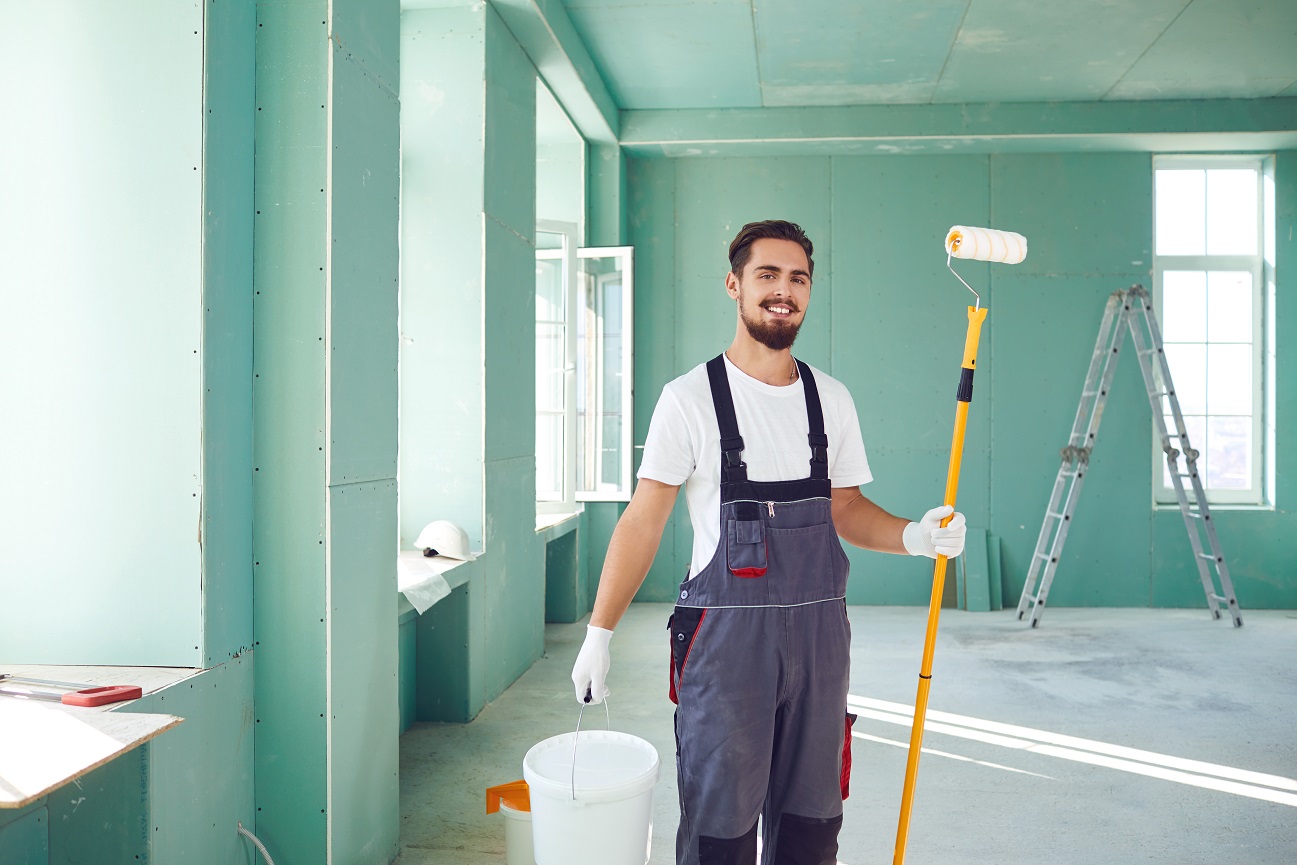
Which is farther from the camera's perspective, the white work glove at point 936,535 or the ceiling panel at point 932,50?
the ceiling panel at point 932,50

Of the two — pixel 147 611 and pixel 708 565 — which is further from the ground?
pixel 708 565

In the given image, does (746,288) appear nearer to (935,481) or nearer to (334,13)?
(334,13)

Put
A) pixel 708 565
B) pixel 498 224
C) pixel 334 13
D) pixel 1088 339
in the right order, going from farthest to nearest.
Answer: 1. pixel 1088 339
2. pixel 498 224
3. pixel 334 13
4. pixel 708 565

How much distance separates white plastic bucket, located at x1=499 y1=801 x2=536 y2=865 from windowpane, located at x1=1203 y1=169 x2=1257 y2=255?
6.11 meters

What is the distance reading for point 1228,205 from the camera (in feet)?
20.5

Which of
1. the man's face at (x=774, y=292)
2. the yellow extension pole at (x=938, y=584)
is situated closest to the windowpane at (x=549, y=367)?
the man's face at (x=774, y=292)

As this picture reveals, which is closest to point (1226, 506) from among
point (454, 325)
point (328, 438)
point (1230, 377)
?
point (1230, 377)

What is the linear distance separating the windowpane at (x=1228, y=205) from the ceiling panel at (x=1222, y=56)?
2.03ft

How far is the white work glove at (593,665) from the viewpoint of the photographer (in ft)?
6.05

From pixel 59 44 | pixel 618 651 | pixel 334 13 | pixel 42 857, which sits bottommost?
pixel 618 651

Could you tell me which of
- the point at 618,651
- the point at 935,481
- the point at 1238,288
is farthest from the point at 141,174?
the point at 1238,288

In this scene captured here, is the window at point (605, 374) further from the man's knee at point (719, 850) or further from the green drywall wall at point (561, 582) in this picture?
the man's knee at point (719, 850)

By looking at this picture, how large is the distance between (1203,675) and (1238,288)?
308 cm

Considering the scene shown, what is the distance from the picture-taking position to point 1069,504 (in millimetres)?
5707
